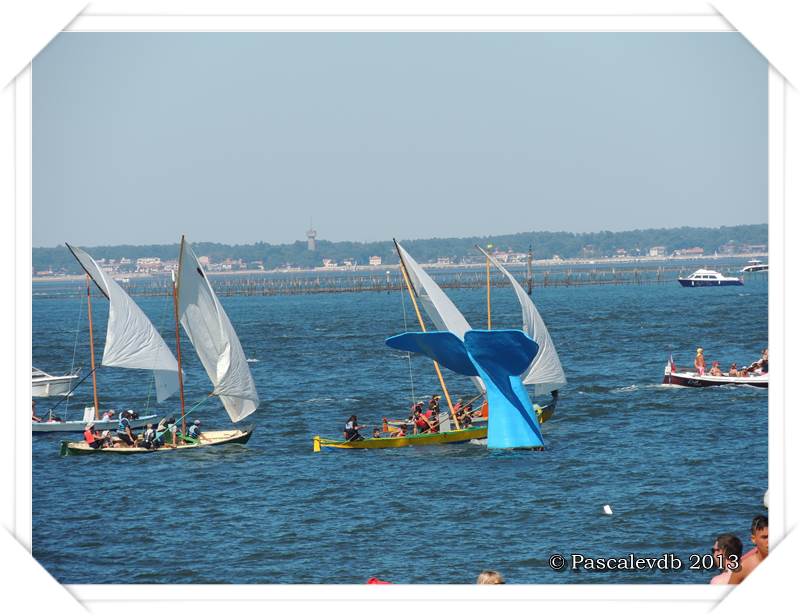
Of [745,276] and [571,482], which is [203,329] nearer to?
[571,482]

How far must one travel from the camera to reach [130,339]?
32.5 metres

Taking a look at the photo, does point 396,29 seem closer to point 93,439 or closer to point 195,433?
point 195,433

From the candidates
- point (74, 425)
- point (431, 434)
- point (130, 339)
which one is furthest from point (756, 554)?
point (74, 425)

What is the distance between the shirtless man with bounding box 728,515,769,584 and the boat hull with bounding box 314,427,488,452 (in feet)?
59.0

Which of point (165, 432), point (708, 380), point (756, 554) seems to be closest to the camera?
point (756, 554)

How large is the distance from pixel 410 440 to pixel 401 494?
538 centimetres

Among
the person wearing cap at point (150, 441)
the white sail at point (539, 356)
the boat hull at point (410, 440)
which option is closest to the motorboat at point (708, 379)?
the white sail at point (539, 356)

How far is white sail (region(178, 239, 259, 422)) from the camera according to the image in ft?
101

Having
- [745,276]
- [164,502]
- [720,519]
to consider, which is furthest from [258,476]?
[745,276]

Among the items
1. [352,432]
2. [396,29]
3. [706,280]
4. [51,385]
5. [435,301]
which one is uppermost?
[396,29]

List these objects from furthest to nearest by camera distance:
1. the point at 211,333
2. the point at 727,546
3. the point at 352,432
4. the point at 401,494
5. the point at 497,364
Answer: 1. the point at 352,432
2. the point at 211,333
3. the point at 401,494
4. the point at 497,364
5. the point at 727,546

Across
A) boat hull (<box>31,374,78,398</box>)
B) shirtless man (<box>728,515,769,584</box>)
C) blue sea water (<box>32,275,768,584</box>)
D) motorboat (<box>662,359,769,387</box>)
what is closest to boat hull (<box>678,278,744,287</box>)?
blue sea water (<box>32,275,768,584</box>)

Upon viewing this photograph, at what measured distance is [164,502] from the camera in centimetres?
2619
